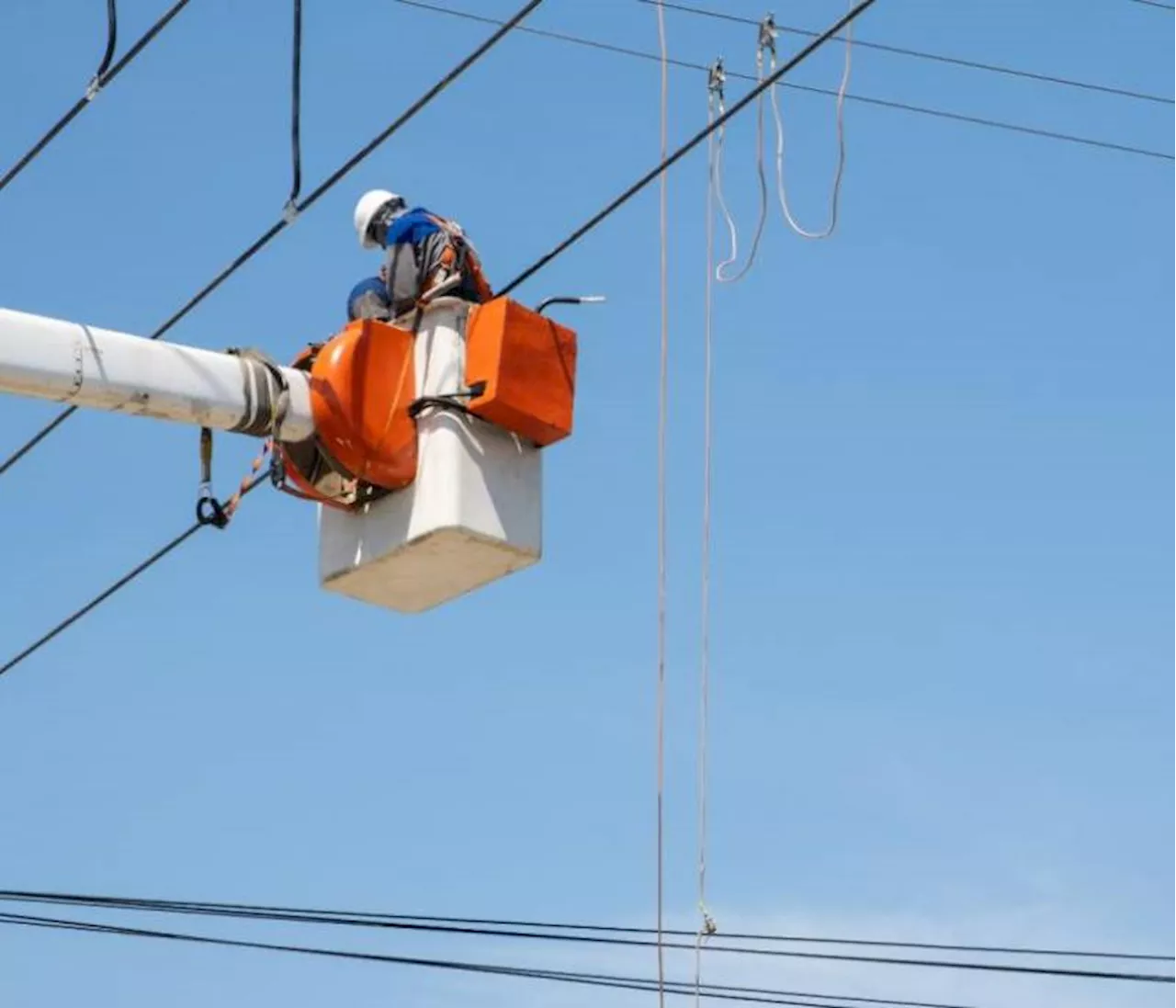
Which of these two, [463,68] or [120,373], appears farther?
[120,373]

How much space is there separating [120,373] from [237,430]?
49cm

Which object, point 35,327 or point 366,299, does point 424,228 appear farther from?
point 35,327

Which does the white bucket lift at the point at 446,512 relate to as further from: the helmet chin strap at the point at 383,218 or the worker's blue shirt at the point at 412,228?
the helmet chin strap at the point at 383,218

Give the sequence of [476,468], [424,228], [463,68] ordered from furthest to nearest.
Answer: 1. [424,228]
2. [476,468]
3. [463,68]

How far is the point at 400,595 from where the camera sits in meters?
7.97

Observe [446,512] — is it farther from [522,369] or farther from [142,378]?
[142,378]

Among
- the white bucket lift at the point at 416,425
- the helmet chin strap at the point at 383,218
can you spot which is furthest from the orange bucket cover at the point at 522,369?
the helmet chin strap at the point at 383,218

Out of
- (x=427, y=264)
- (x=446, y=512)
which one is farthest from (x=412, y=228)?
A: (x=446, y=512)

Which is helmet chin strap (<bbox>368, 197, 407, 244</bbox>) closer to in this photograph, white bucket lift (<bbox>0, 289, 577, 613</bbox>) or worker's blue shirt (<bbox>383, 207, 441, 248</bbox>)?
worker's blue shirt (<bbox>383, 207, 441, 248</bbox>)

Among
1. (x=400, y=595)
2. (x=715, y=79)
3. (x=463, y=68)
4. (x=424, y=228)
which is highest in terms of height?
(x=715, y=79)

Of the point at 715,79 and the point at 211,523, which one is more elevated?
the point at 715,79

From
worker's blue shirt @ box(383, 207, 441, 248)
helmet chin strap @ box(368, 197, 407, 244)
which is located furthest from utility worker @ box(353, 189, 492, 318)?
helmet chin strap @ box(368, 197, 407, 244)

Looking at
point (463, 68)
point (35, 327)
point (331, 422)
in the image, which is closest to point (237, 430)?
point (331, 422)

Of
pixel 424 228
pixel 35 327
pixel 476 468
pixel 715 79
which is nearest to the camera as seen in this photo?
pixel 35 327
